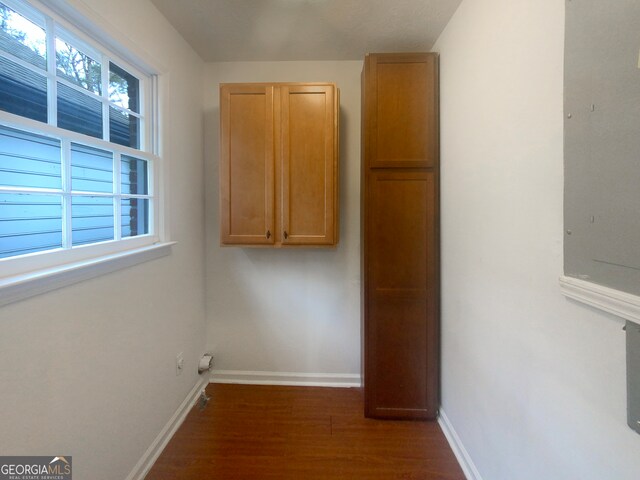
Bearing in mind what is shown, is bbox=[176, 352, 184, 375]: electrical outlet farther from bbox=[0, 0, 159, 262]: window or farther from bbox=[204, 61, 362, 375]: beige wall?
bbox=[0, 0, 159, 262]: window

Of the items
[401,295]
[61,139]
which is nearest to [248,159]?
[61,139]

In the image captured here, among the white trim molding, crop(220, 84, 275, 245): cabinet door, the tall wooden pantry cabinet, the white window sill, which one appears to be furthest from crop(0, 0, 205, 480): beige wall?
the white trim molding

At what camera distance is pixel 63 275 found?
1.06 m

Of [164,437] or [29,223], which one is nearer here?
[29,223]

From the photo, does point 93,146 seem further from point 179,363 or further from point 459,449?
point 459,449

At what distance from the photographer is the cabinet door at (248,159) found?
2021 millimetres

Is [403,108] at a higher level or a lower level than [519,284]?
higher

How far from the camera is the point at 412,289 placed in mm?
1938

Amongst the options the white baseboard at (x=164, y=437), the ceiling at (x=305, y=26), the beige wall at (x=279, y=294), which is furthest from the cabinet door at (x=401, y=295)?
the white baseboard at (x=164, y=437)

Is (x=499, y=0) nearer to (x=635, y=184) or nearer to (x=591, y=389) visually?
(x=635, y=184)

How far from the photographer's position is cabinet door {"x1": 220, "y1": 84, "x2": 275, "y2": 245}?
202 cm

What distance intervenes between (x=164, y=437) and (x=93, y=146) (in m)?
1.62

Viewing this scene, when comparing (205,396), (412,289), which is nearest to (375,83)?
(412,289)

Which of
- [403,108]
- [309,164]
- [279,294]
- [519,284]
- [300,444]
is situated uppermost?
[403,108]
